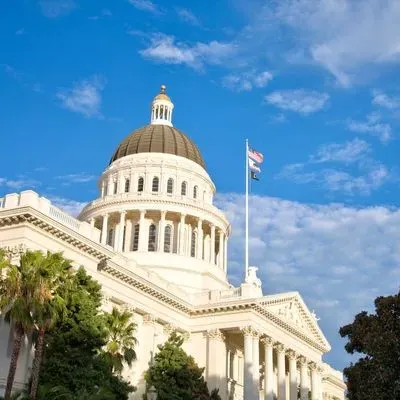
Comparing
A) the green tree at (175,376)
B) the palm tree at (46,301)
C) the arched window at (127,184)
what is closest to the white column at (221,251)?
the arched window at (127,184)

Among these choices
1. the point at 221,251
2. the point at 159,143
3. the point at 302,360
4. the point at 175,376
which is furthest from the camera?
the point at 159,143

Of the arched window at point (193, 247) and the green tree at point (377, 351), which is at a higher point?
the arched window at point (193, 247)

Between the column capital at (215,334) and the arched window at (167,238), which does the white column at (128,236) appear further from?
the column capital at (215,334)

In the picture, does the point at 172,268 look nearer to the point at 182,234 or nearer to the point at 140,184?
the point at 182,234

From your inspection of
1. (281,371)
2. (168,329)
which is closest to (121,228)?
(168,329)

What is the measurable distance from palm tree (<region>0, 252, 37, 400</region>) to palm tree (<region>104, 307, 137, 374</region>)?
27.9ft

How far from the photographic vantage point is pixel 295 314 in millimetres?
68000

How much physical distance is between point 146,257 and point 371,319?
119 feet

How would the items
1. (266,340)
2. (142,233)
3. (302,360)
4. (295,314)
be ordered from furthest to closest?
(142,233), (302,360), (295,314), (266,340)

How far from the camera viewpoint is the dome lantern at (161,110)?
276ft

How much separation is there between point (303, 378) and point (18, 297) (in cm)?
4250

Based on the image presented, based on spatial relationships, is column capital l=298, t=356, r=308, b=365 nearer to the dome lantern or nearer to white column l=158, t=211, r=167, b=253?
white column l=158, t=211, r=167, b=253

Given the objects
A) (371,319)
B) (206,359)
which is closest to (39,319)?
(371,319)

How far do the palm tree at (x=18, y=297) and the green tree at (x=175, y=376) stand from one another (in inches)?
676
